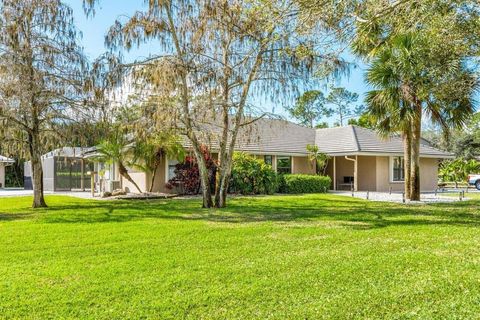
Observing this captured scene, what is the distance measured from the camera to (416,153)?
17500mm

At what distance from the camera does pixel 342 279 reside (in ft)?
19.5

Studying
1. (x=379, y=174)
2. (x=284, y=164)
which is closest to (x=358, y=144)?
(x=379, y=174)

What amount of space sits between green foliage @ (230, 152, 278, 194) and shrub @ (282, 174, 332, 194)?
1.41m

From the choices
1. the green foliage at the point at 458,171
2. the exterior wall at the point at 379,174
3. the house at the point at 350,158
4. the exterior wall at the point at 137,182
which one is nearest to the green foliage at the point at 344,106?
the green foliage at the point at 458,171

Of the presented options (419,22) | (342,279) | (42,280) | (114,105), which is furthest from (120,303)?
(114,105)

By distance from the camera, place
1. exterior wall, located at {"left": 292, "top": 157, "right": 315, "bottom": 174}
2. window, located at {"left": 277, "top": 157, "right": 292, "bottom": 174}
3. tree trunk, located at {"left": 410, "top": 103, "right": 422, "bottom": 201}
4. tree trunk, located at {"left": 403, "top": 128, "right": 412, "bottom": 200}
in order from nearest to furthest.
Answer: tree trunk, located at {"left": 410, "top": 103, "right": 422, "bottom": 201} → tree trunk, located at {"left": 403, "top": 128, "right": 412, "bottom": 200} → window, located at {"left": 277, "top": 157, "right": 292, "bottom": 174} → exterior wall, located at {"left": 292, "top": 157, "right": 315, "bottom": 174}

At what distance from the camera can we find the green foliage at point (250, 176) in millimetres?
22438

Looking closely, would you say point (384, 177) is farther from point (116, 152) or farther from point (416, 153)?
point (116, 152)

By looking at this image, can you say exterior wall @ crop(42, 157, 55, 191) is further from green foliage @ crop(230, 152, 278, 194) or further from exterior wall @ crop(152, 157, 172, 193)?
green foliage @ crop(230, 152, 278, 194)

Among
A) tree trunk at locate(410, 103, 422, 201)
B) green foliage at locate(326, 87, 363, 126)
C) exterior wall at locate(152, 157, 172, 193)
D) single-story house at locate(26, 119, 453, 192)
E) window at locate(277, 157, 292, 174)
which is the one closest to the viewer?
tree trunk at locate(410, 103, 422, 201)

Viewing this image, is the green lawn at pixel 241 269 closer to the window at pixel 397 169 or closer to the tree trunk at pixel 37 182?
the tree trunk at pixel 37 182

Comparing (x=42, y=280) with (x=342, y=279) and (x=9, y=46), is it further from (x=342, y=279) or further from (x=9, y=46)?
(x=9, y=46)

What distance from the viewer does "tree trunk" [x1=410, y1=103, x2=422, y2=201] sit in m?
17.1

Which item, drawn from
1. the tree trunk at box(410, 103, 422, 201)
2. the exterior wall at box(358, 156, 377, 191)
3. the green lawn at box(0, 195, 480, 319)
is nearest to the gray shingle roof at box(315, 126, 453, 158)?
the exterior wall at box(358, 156, 377, 191)
